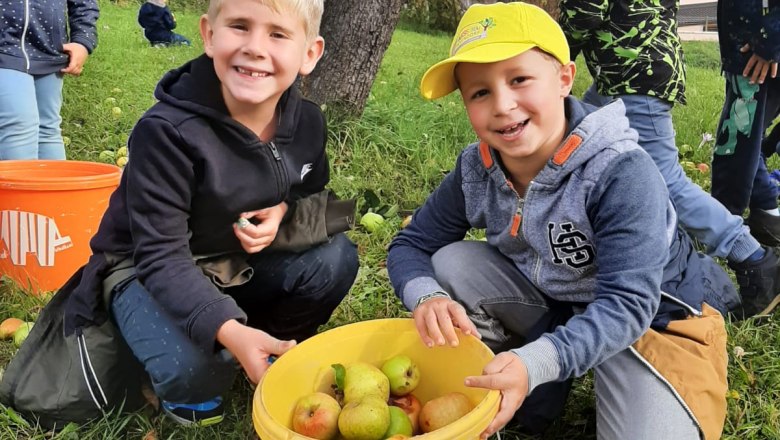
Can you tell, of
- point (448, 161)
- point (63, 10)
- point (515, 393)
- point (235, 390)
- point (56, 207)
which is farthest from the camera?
point (448, 161)

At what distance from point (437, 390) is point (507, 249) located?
16.7 inches

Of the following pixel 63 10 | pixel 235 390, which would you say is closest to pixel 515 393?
pixel 235 390

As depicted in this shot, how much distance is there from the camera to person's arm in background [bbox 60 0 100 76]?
10.1ft

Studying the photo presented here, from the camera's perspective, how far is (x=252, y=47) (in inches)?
66.3

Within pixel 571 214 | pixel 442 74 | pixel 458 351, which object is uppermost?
pixel 442 74

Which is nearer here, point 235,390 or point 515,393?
point 515,393

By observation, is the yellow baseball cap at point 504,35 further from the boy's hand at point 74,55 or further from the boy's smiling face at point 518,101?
the boy's hand at point 74,55

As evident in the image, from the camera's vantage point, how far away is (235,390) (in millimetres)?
2051

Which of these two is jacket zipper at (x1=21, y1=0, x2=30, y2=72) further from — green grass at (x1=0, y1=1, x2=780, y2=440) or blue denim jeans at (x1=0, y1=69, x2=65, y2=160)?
green grass at (x1=0, y1=1, x2=780, y2=440)

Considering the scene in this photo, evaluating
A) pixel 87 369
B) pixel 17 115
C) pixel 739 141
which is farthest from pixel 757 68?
pixel 17 115

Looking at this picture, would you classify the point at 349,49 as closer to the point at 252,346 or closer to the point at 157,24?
the point at 252,346

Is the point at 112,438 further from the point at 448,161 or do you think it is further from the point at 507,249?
the point at 448,161

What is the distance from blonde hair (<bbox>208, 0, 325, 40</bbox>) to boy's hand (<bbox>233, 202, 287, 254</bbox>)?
0.47 metres

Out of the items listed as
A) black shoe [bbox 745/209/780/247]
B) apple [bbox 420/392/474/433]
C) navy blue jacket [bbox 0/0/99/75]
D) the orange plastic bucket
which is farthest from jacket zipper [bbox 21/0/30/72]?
black shoe [bbox 745/209/780/247]
